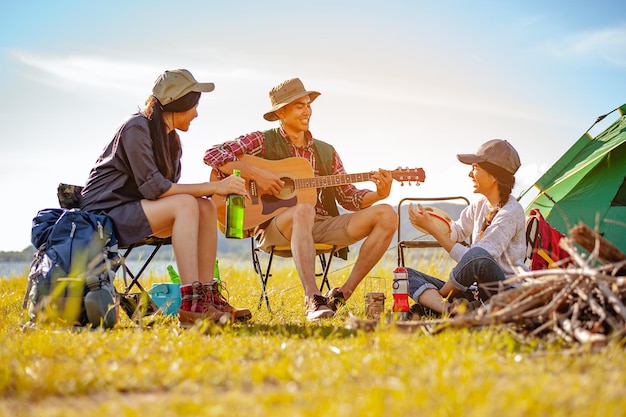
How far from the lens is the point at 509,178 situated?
453cm

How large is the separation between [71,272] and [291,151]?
Result: 2182 mm

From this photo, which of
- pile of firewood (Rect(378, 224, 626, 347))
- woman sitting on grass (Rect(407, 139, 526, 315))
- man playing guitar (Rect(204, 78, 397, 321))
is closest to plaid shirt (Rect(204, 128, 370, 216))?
man playing guitar (Rect(204, 78, 397, 321))

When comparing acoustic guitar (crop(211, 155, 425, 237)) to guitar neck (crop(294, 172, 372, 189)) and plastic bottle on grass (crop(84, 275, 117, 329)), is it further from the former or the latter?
plastic bottle on grass (crop(84, 275, 117, 329))

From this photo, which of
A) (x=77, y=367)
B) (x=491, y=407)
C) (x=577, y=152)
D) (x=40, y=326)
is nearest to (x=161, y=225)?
(x=40, y=326)

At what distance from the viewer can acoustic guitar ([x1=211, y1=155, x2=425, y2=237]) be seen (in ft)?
17.4

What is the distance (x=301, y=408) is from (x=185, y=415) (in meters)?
0.30

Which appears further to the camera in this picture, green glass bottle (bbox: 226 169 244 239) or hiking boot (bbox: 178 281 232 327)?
green glass bottle (bbox: 226 169 244 239)

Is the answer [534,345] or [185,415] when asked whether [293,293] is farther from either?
[185,415]

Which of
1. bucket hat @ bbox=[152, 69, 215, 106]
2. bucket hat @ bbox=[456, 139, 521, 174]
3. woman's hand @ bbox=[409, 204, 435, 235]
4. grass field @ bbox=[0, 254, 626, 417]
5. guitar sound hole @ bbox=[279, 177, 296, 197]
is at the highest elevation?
bucket hat @ bbox=[152, 69, 215, 106]

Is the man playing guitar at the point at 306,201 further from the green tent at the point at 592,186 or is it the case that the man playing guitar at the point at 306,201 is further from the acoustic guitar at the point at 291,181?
the green tent at the point at 592,186

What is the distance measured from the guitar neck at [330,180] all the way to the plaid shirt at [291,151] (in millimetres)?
155

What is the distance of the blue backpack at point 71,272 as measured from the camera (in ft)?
12.4

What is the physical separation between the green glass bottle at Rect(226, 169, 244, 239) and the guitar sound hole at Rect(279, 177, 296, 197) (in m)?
0.51

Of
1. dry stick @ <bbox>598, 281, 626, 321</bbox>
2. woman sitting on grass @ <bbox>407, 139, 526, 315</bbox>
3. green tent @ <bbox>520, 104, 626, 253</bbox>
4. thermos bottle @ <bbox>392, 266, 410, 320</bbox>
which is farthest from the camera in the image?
green tent @ <bbox>520, 104, 626, 253</bbox>
